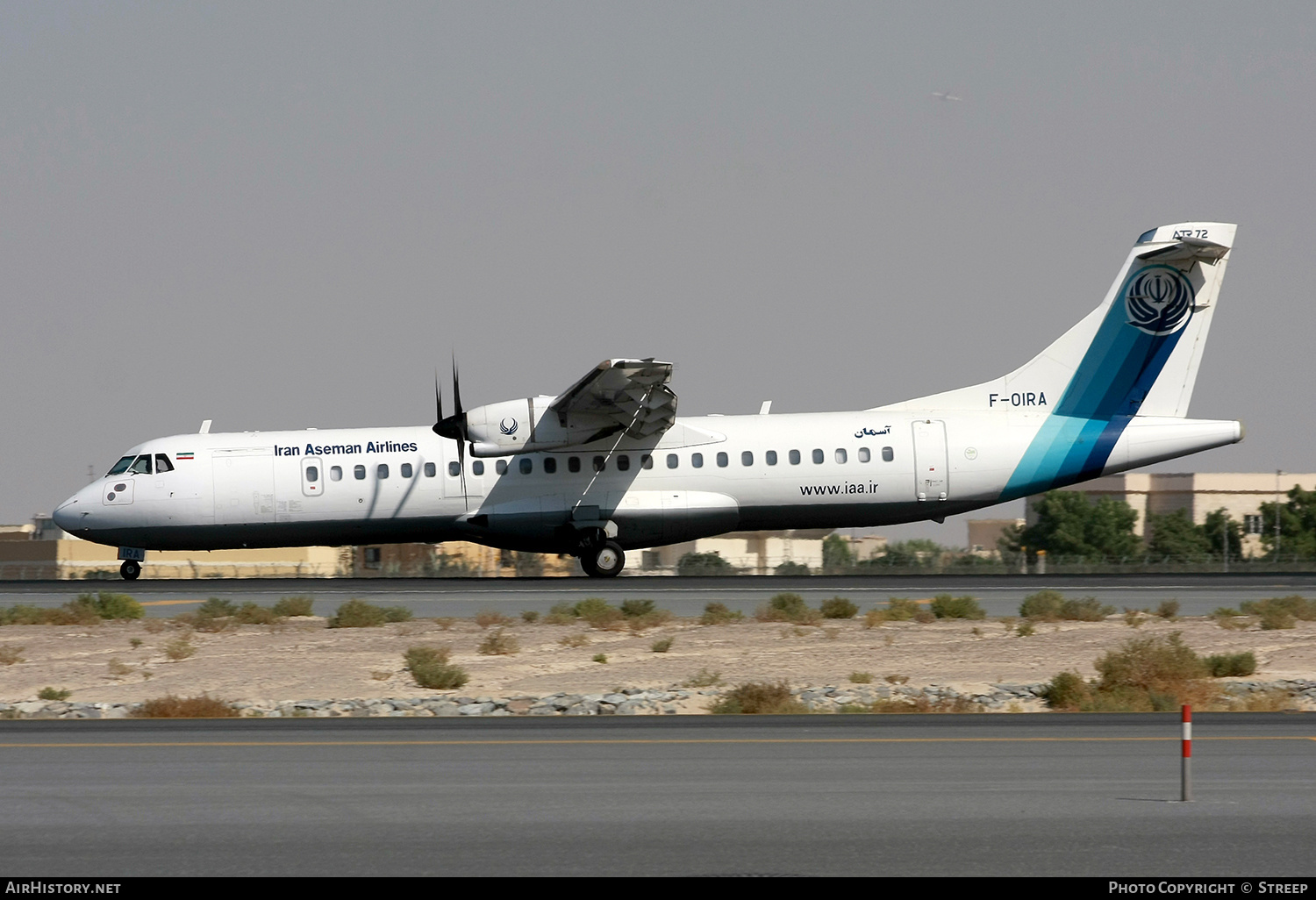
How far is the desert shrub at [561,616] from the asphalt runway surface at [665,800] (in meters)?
11.3

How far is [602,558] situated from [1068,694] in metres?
15.7

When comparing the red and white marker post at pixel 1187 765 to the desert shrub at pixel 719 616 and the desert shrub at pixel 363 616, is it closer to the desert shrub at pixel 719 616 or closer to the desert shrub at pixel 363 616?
the desert shrub at pixel 719 616

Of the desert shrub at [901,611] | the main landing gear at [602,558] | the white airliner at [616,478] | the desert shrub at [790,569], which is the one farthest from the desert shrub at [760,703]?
the desert shrub at [790,569]

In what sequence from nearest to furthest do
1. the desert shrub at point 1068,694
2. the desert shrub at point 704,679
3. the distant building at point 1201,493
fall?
1. the desert shrub at point 1068,694
2. the desert shrub at point 704,679
3. the distant building at point 1201,493

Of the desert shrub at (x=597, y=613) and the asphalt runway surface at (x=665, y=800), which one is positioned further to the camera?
the desert shrub at (x=597, y=613)

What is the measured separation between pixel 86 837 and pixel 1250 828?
661 centimetres

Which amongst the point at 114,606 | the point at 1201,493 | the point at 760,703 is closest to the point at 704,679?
the point at 760,703

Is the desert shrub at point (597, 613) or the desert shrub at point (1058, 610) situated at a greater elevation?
the desert shrub at point (597, 613)

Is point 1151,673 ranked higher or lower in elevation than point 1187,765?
lower

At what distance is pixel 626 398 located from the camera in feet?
93.4

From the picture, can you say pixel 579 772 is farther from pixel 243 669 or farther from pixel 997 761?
pixel 243 669

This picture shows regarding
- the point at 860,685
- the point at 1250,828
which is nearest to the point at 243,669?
the point at 860,685

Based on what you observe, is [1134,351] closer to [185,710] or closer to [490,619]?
[490,619]

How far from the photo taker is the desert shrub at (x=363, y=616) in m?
23.9
